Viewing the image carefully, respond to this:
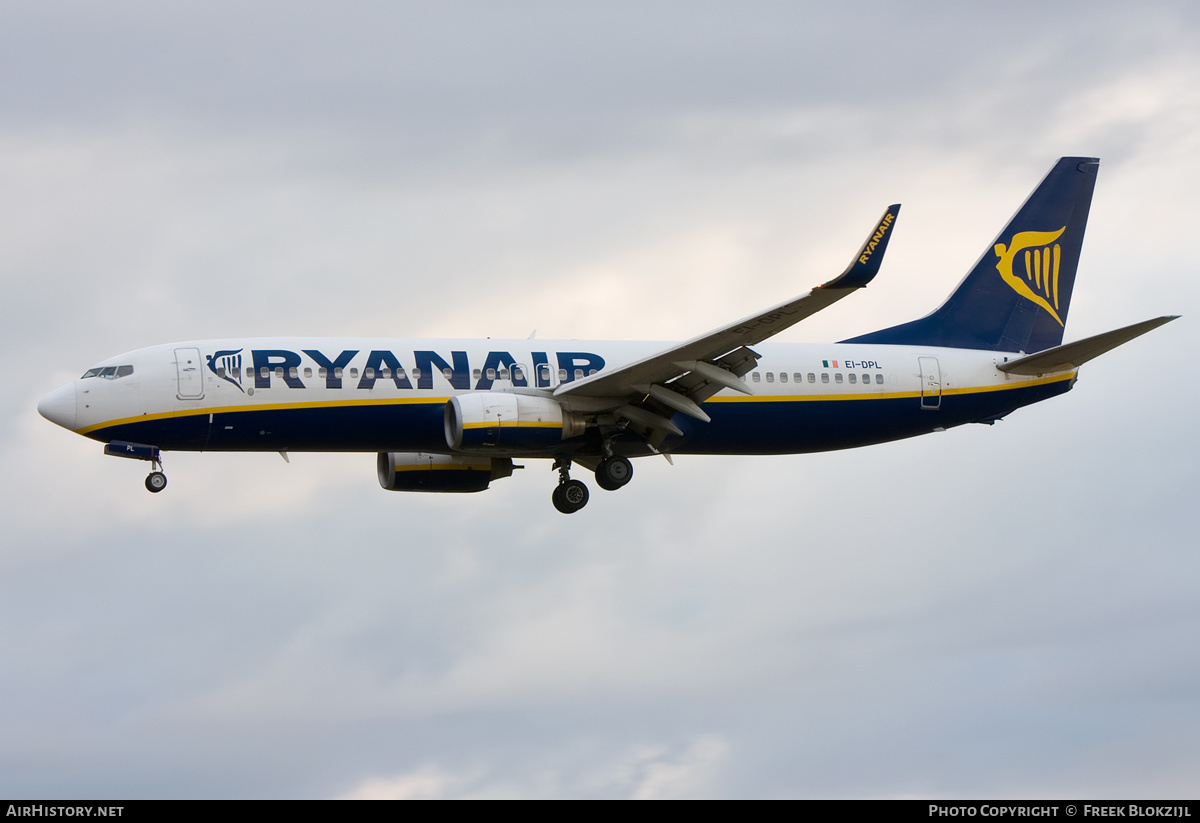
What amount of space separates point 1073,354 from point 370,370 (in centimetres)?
2060

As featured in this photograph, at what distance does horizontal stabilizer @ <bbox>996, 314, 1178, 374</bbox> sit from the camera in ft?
152

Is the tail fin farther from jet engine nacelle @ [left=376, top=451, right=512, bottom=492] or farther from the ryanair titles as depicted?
jet engine nacelle @ [left=376, top=451, right=512, bottom=492]

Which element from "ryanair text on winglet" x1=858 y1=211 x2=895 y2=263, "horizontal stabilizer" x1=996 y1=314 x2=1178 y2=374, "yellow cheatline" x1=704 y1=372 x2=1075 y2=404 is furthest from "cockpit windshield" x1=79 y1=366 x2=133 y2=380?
"horizontal stabilizer" x1=996 y1=314 x2=1178 y2=374

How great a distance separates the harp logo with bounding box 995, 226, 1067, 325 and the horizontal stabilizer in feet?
12.7

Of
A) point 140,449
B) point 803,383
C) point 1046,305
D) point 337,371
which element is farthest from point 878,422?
point 140,449

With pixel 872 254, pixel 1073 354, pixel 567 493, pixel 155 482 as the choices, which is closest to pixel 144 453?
pixel 155 482

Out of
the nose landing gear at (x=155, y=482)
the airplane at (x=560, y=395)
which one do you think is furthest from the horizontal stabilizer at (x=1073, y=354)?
the nose landing gear at (x=155, y=482)

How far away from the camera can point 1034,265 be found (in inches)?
2165

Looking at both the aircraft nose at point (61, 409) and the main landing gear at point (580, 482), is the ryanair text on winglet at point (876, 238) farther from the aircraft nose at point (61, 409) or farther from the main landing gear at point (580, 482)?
the aircraft nose at point (61, 409)

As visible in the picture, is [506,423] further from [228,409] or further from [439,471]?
[228,409]
